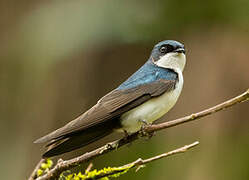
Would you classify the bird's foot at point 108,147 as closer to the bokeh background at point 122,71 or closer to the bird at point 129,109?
the bird at point 129,109

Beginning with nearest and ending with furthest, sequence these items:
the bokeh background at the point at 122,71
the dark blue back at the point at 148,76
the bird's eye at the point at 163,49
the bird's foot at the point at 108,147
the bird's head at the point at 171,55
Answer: the bird's foot at the point at 108,147
the dark blue back at the point at 148,76
the bird's head at the point at 171,55
the bird's eye at the point at 163,49
the bokeh background at the point at 122,71

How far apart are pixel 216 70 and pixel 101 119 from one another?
2.42 meters

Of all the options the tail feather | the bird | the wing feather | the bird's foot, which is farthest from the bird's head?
the bird's foot

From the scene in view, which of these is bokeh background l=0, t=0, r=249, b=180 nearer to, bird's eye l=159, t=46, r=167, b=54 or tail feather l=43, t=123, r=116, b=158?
bird's eye l=159, t=46, r=167, b=54

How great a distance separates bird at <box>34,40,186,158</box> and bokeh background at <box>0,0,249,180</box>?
1270mm

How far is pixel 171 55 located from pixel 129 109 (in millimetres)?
647

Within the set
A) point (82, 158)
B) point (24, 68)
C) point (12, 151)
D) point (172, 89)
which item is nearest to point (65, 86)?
point (24, 68)

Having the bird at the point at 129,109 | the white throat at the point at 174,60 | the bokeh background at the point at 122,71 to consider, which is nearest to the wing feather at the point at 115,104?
the bird at the point at 129,109

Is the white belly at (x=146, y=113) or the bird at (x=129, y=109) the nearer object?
the bird at (x=129, y=109)

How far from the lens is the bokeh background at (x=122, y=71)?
4.59 m

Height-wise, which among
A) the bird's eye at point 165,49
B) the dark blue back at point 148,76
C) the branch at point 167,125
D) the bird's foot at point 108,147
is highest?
the bird's eye at point 165,49

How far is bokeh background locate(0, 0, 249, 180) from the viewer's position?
15.1 ft

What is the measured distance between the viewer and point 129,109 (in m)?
3.06

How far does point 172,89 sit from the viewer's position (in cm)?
321
